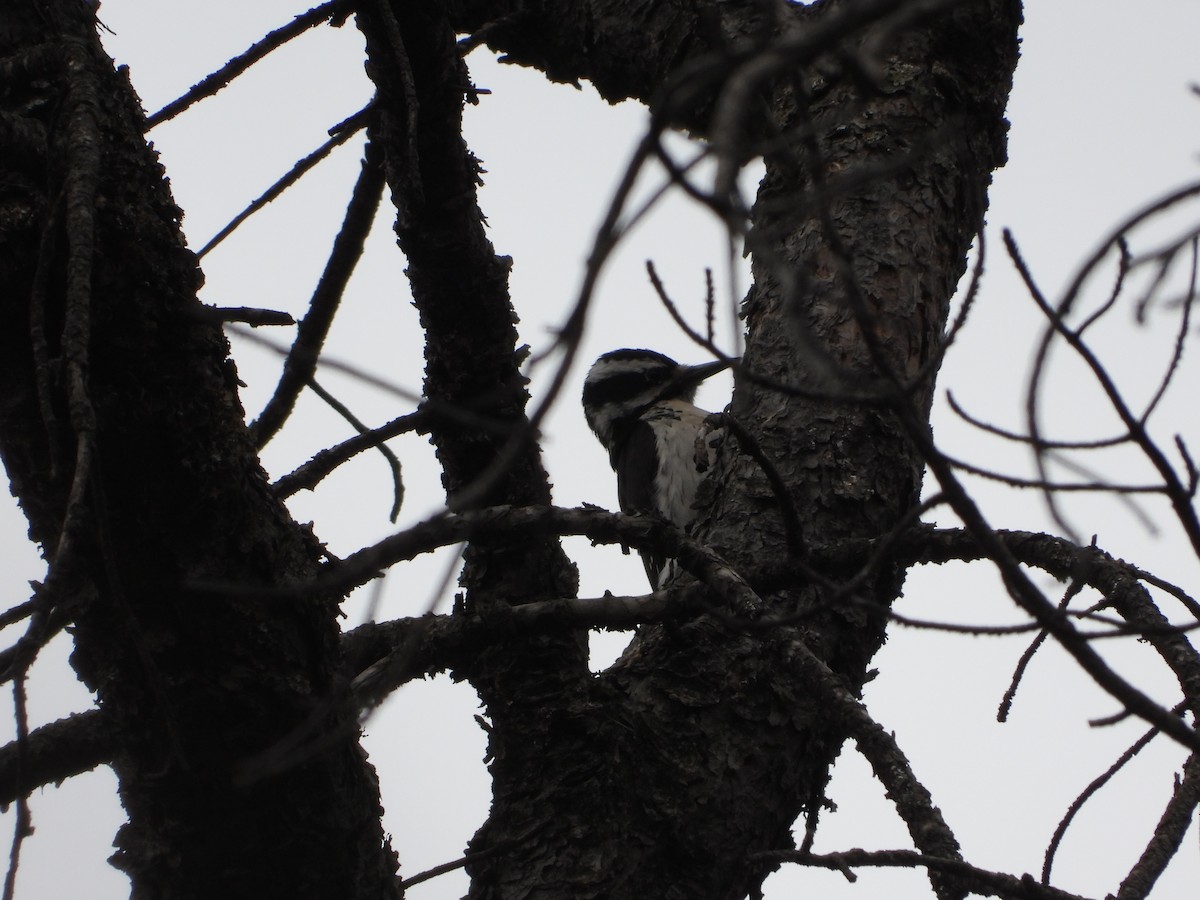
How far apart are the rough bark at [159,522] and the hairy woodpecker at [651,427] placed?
3.88m

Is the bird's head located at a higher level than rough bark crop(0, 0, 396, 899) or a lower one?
higher

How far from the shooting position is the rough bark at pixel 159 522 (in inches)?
74.5

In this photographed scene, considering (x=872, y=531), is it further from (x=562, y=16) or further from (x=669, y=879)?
(x=562, y=16)

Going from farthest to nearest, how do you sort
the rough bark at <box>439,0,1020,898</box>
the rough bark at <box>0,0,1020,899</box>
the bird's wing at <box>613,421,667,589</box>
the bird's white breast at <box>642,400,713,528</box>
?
1. the bird's wing at <box>613,421,667,589</box>
2. the bird's white breast at <box>642,400,713,528</box>
3. the rough bark at <box>439,0,1020,898</box>
4. the rough bark at <box>0,0,1020,899</box>

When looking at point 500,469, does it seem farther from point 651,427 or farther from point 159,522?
point 651,427

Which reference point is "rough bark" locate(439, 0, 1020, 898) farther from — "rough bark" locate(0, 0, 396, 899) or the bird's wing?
the bird's wing

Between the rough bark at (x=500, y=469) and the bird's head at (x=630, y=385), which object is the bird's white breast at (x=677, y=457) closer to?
the bird's head at (x=630, y=385)

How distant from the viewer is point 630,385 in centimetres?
719

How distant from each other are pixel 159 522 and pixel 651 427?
190 inches

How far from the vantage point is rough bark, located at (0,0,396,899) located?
6.21 ft

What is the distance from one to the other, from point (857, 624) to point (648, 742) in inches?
21.4

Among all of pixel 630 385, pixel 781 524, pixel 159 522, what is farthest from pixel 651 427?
pixel 159 522

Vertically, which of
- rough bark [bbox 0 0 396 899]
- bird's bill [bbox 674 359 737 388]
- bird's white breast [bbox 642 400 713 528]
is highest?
bird's bill [bbox 674 359 737 388]

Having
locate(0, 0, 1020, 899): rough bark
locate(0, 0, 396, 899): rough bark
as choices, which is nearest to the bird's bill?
locate(0, 0, 1020, 899): rough bark
